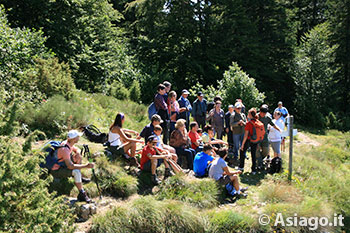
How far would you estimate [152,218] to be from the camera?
19.0 ft

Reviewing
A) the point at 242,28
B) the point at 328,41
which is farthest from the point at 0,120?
the point at 328,41

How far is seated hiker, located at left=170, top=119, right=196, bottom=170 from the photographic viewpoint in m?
7.80

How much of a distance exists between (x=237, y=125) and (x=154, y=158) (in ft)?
10.0

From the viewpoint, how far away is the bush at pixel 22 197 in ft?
12.5

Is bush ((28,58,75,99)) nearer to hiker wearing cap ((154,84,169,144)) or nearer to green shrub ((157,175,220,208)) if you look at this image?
hiker wearing cap ((154,84,169,144))

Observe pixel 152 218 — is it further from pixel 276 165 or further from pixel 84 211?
pixel 276 165

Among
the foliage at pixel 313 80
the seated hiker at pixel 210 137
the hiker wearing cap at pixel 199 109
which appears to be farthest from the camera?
the foliage at pixel 313 80

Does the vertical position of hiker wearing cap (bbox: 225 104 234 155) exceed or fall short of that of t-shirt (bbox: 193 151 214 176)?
it exceeds it

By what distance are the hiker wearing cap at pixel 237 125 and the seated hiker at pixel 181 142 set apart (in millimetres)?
1745

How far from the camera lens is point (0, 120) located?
4605 mm

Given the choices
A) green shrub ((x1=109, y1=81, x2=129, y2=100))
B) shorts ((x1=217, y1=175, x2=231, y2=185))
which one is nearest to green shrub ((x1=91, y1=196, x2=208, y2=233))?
shorts ((x1=217, y1=175, x2=231, y2=185))

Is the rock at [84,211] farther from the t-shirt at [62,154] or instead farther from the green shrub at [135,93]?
the green shrub at [135,93]

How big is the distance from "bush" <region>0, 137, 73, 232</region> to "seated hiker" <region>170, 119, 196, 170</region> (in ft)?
12.8

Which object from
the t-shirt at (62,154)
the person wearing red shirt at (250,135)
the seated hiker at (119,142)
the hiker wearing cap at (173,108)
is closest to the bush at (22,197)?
the t-shirt at (62,154)
